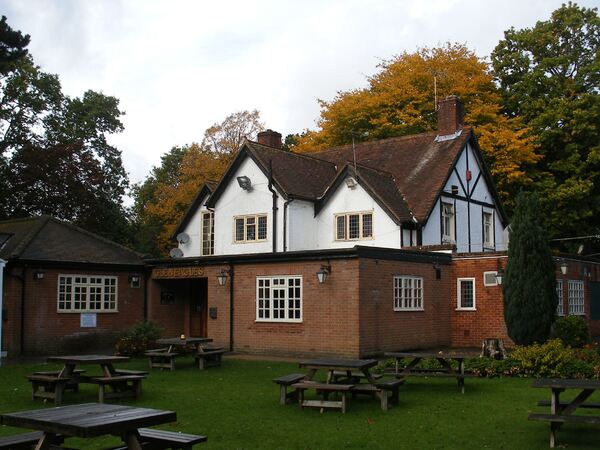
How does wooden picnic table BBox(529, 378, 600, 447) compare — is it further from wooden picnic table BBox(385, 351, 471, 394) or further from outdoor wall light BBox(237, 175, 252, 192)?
outdoor wall light BBox(237, 175, 252, 192)

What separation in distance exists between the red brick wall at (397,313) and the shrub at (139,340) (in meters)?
6.82

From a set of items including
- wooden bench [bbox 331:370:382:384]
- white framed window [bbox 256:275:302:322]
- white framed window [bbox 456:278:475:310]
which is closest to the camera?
wooden bench [bbox 331:370:382:384]

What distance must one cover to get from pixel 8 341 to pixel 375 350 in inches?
459

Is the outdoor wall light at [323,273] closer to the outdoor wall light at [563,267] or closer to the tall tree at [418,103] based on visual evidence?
the outdoor wall light at [563,267]

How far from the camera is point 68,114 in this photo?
43.6 meters

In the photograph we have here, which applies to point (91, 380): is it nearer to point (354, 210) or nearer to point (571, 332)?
point (571, 332)

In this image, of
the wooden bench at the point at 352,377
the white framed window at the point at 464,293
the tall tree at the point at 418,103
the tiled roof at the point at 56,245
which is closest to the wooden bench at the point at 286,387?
the wooden bench at the point at 352,377

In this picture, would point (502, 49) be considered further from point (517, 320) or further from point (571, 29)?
point (517, 320)

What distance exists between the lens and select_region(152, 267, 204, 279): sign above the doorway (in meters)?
25.3

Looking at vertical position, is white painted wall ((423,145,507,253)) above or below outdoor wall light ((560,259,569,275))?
above

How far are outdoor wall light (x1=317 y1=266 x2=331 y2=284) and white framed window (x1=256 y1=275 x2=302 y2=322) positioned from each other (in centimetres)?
103

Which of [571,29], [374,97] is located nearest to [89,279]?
[374,97]

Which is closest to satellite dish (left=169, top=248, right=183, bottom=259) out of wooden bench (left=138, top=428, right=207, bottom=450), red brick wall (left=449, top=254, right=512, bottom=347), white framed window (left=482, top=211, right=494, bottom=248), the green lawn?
red brick wall (left=449, top=254, right=512, bottom=347)

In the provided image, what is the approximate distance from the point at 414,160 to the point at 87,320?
1494cm
